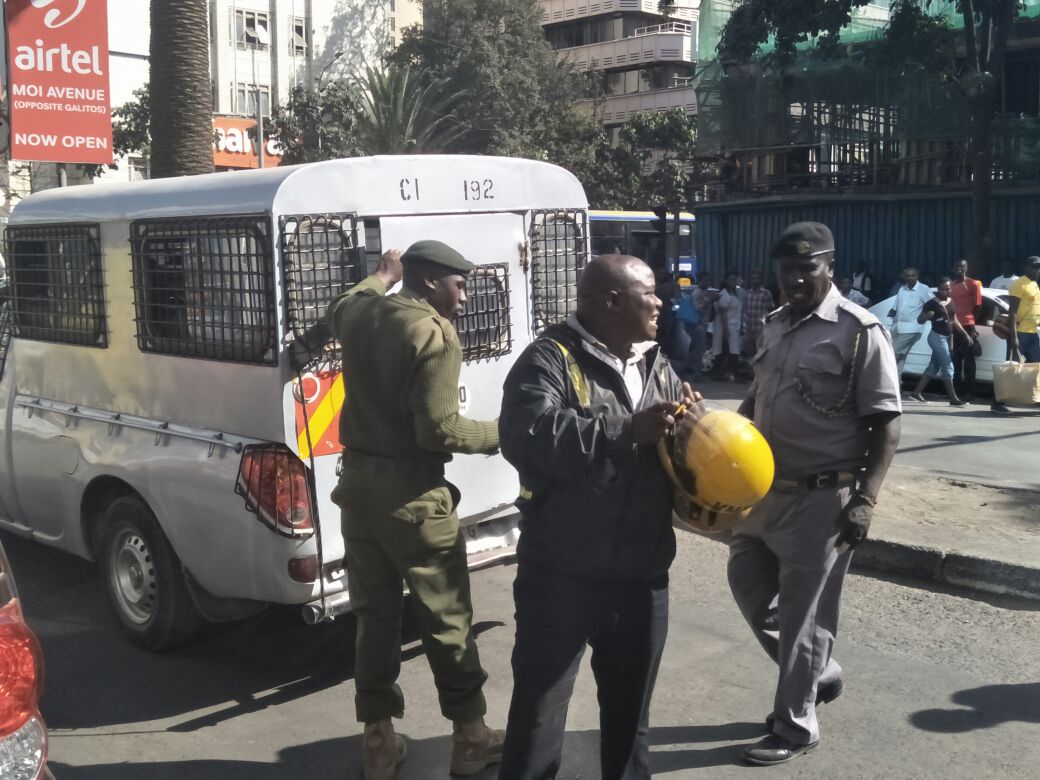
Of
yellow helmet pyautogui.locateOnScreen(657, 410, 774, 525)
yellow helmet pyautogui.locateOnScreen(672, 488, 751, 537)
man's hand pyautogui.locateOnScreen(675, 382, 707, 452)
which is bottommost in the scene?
yellow helmet pyautogui.locateOnScreen(672, 488, 751, 537)

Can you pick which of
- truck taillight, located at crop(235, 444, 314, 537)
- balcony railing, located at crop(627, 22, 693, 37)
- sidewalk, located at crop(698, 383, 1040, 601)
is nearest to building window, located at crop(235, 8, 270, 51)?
balcony railing, located at crop(627, 22, 693, 37)

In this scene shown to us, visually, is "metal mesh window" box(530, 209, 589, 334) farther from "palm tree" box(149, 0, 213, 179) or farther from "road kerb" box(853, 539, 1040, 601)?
"palm tree" box(149, 0, 213, 179)

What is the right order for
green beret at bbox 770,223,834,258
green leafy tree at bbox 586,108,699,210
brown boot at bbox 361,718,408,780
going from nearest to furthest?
1. green beret at bbox 770,223,834,258
2. brown boot at bbox 361,718,408,780
3. green leafy tree at bbox 586,108,699,210

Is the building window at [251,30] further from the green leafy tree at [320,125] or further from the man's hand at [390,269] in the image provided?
the man's hand at [390,269]

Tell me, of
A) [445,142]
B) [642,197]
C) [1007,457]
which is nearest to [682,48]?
[642,197]

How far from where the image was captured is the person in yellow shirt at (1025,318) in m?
13.1

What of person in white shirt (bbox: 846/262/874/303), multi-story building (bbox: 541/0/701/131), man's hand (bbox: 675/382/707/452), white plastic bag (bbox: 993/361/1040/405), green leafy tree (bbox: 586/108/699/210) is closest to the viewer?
man's hand (bbox: 675/382/707/452)

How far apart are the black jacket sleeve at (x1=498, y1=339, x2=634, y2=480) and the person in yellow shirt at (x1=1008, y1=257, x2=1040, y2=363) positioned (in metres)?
11.2

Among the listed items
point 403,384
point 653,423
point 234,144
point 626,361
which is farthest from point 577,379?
point 234,144

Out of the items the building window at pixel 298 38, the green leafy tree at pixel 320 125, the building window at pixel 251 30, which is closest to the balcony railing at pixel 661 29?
the building window at pixel 298 38

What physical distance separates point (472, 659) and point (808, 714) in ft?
3.90

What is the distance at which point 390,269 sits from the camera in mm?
4656

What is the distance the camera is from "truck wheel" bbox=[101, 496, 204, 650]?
5102 mm

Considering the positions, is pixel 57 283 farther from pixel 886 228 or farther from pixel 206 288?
pixel 886 228
